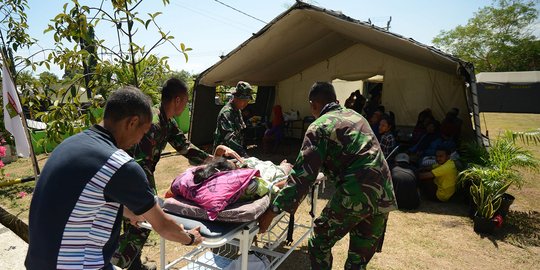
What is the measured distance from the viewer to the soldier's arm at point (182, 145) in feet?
10.1

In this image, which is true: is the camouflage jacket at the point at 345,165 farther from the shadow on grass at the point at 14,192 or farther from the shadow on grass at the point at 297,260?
the shadow on grass at the point at 14,192

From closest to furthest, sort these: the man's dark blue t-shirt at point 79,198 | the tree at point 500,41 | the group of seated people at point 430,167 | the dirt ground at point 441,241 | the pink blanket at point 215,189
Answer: the man's dark blue t-shirt at point 79,198
the pink blanket at point 215,189
the dirt ground at point 441,241
the group of seated people at point 430,167
the tree at point 500,41

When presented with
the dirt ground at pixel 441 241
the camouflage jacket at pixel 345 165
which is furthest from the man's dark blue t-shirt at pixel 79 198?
the dirt ground at pixel 441 241

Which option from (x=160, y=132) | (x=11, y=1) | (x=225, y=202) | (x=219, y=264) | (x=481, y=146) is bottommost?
(x=219, y=264)

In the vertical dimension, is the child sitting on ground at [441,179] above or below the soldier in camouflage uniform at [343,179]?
below

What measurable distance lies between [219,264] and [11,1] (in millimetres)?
4228

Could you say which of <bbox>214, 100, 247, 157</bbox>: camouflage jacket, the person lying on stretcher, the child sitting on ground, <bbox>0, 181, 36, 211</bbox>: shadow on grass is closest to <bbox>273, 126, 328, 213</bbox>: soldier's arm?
the person lying on stretcher

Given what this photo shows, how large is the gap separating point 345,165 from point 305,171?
13.8 inches

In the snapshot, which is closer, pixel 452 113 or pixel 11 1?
pixel 11 1

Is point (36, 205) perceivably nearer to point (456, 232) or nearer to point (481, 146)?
point (456, 232)

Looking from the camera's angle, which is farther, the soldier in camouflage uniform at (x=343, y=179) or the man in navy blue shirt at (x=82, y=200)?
the soldier in camouflage uniform at (x=343, y=179)

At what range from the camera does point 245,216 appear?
81.2 inches

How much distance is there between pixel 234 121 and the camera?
398cm

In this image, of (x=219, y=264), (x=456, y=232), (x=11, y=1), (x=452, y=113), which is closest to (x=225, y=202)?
(x=219, y=264)
